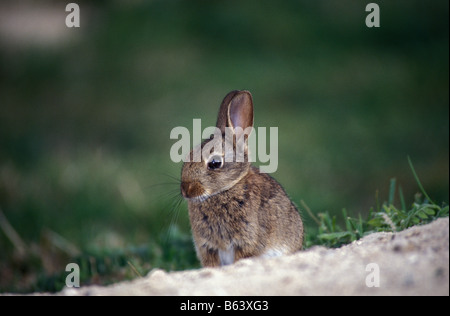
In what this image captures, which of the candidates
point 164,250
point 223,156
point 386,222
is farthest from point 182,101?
point 386,222

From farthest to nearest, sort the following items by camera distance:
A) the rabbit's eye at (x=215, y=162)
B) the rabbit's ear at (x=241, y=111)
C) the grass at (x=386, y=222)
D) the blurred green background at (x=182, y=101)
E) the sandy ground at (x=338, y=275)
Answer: the blurred green background at (x=182, y=101), the rabbit's ear at (x=241, y=111), the rabbit's eye at (x=215, y=162), the grass at (x=386, y=222), the sandy ground at (x=338, y=275)

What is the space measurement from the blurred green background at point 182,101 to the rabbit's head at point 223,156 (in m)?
2.49

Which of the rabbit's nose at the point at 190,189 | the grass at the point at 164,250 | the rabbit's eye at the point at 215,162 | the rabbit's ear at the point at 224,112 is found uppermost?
the rabbit's ear at the point at 224,112

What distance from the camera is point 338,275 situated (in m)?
3.14

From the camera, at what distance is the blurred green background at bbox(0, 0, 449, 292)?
25.5 ft

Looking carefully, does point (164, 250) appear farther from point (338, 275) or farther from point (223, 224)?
point (338, 275)

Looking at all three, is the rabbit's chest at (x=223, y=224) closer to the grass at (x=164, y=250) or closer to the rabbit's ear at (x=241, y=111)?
the grass at (x=164, y=250)

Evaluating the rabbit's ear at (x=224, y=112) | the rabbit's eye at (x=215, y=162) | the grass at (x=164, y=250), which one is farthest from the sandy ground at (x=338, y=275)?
the rabbit's ear at (x=224, y=112)

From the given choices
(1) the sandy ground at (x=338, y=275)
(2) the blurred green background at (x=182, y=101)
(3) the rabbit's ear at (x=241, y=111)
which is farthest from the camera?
(2) the blurred green background at (x=182, y=101)

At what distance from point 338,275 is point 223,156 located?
4.88ft

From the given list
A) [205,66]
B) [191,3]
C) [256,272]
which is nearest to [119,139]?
[205,66]

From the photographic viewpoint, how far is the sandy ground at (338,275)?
2.97 meters
